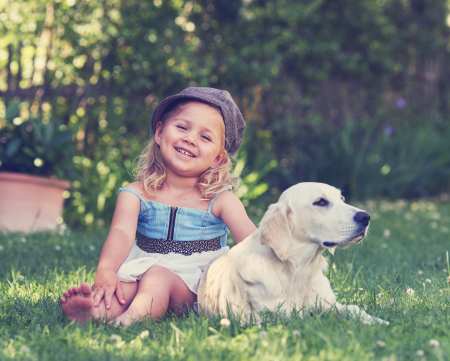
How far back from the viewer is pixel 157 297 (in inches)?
134

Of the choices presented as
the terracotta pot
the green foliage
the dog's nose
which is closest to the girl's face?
the dog's nose

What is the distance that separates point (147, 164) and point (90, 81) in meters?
3.87

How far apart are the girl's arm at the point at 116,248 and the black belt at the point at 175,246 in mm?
93

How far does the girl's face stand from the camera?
3.76 metres

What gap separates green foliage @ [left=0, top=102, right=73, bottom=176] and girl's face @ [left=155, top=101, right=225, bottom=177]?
2.91 m

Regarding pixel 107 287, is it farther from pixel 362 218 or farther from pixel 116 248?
pixel 362 218

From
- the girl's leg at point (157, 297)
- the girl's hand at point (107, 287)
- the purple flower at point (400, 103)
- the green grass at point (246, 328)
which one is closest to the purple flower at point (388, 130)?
the purple flower at point (400, 103)

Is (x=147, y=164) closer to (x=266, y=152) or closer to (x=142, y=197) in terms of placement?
(x=142, y=197)

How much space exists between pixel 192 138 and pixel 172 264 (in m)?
0.56

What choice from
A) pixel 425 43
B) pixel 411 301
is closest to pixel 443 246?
pixel 411 301

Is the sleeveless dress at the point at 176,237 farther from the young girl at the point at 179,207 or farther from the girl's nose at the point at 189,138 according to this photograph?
the girl's nose at the point at 189,138

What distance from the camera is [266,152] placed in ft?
28.1

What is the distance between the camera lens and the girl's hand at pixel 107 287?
3.42 metres

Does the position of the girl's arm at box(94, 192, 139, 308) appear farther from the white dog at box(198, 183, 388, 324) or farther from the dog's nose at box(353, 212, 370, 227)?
the dog's nose at box(353, 212, 370, 227)
